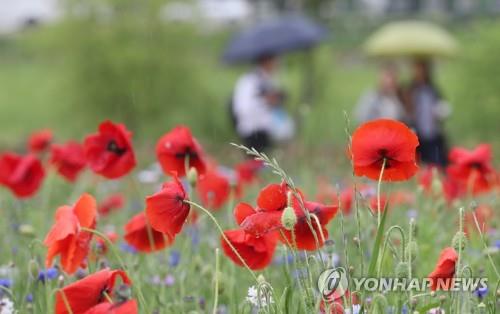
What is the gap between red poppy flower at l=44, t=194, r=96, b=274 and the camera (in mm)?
1877

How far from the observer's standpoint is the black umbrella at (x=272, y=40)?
27.0 feet

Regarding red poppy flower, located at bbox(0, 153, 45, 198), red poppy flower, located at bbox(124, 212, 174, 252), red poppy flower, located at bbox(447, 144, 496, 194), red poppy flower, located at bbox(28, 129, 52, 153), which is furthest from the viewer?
red poppy flower, located at bbox(28, 129, 52, 153)

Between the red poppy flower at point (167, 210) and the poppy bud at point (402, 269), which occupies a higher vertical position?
the red poppy flower at point (167, 210)

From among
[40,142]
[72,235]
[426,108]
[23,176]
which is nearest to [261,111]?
[426,108]

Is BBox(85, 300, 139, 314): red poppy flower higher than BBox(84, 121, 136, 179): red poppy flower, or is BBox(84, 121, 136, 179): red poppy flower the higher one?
BBox(84, 121, 136, 179): red poppy flower

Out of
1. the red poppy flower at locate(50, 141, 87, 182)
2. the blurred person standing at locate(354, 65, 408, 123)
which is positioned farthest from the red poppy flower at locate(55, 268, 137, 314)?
the blurred person standing at locate(354, 65, 408, 123)

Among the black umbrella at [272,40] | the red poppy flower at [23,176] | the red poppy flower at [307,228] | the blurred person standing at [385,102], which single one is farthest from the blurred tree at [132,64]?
the red poppy flower at [307,228]

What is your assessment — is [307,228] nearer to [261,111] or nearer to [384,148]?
[384,148]

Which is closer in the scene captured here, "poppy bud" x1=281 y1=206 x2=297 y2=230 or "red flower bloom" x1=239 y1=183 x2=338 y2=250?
"poppy bud" x1=281 y1=206 x2=297 y2=230

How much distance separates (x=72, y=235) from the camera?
1882 millimetres

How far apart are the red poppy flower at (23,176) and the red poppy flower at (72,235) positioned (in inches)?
39.9

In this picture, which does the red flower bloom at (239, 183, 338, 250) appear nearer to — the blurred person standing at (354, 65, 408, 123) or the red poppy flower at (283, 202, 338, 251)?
the red poppy flower at (283, 202, 338, 251)

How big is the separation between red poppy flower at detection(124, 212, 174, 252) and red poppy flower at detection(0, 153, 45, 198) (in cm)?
72

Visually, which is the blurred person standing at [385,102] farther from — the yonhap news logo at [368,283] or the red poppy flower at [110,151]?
the yonhap news logo at [368,283]
